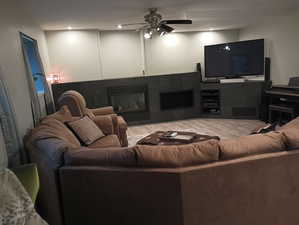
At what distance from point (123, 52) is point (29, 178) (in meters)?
5.16

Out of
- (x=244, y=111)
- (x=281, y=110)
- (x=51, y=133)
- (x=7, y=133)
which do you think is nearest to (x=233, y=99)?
→ (x=244, y=111)

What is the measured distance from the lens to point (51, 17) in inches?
170

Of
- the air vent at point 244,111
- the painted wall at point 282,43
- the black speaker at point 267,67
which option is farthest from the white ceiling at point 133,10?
the air vent at point 244,111

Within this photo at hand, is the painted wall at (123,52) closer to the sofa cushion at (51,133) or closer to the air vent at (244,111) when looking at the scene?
the air vent at (244,111)

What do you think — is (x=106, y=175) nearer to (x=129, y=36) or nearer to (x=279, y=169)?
(x=279, y=169)

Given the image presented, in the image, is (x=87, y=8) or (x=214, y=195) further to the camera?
(x=87, y=8)

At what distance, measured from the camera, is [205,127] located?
17.5 feet

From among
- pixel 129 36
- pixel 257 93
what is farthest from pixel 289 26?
pixel 129 36

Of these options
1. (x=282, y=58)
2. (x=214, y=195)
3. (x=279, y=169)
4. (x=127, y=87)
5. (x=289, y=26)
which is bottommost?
(x=214, y=195)

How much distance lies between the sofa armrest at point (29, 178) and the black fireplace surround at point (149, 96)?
163 inches

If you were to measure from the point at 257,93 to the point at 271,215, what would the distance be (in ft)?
14.7

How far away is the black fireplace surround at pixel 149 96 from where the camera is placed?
5.80m

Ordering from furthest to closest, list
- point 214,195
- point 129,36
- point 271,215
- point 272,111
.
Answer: point 129,36, point 272,111, point 271,215, point 214,195

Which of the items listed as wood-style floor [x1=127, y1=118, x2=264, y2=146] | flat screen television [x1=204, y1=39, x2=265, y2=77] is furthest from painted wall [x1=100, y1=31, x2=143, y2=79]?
flat screen television [x1=204, y1=39, x2=265, y2=77]
